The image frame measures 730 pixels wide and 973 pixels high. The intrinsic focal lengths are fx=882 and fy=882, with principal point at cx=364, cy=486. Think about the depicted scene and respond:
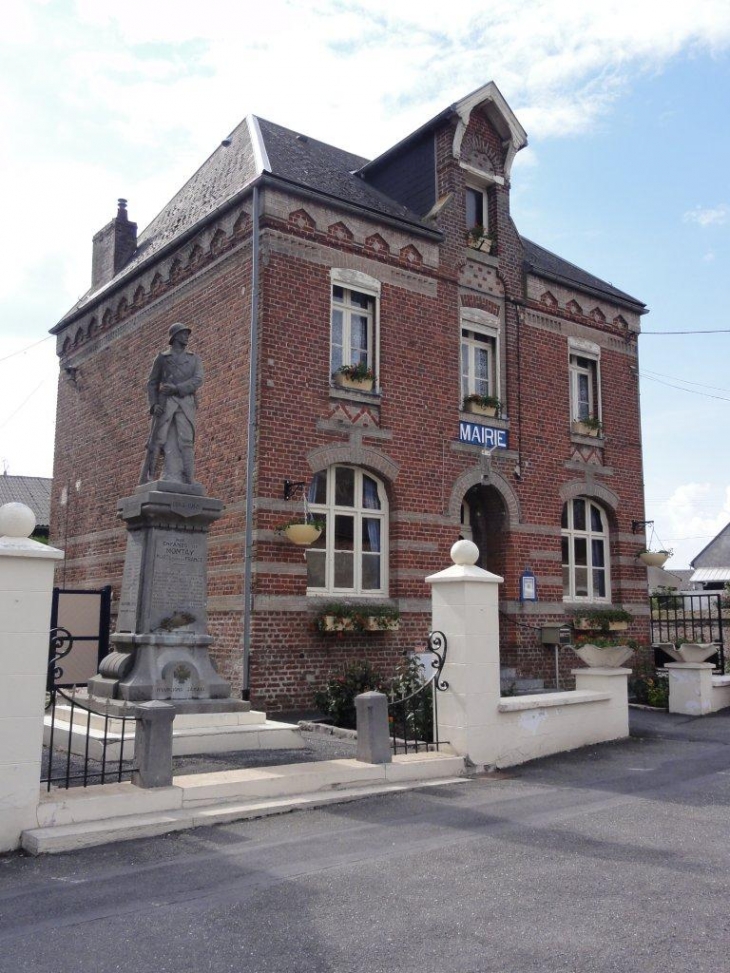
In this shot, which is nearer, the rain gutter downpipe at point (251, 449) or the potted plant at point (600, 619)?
the rain gutter downpipe at point (251, 449)

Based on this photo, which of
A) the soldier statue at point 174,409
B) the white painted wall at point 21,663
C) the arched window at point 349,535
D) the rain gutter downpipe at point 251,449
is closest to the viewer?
the white painted wall at point 21,663

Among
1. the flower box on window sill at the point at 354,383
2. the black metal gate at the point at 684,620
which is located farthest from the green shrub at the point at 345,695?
the black metal gate at the point at 684,620

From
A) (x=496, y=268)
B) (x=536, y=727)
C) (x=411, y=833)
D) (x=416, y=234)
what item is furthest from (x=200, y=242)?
(x=411, y=833)

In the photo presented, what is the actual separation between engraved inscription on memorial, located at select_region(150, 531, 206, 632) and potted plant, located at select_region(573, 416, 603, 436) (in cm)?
988

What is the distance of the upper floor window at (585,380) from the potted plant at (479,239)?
2755 mm

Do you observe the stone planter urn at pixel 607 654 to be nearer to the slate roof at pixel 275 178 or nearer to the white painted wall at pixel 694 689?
the white painted wall at pixel 694 689

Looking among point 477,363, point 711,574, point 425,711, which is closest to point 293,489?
point 425,711

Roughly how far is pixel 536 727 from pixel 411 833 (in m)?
3.53

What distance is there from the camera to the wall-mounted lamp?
516 inches

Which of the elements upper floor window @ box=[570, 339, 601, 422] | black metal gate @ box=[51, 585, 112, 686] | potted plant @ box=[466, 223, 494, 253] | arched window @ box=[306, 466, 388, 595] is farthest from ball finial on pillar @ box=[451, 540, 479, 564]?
upper floor window @ box=[570, 339, 601, 422]

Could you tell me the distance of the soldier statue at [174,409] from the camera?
10.3 meters

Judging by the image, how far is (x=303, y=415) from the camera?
44.5ft

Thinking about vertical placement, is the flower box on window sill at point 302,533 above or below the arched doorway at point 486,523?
below

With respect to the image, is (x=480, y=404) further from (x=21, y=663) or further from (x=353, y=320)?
(x=21, y=663)
